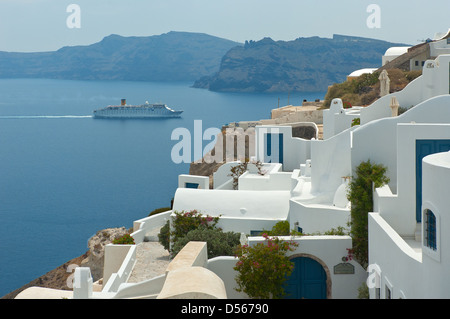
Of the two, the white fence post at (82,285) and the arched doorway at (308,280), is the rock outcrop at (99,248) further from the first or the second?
the white fence post at (82,285)

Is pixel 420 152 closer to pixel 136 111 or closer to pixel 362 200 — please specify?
pixel 362 200

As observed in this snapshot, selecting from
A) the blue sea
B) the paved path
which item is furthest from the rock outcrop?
the blue sea

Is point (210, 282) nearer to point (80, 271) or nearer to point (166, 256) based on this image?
point (80, 271)

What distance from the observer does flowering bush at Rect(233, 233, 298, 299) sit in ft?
45.4

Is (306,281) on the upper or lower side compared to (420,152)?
lower

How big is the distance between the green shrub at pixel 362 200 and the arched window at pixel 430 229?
16.0ft

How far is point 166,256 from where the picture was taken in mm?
21891

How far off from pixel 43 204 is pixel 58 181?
13262mm

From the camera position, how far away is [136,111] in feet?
552

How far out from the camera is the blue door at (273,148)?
1155 inches

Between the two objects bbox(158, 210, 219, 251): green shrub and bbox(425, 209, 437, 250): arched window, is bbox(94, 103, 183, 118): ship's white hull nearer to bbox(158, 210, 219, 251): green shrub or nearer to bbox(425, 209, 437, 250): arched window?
bbox(158, 210, 219, 251): green shrub

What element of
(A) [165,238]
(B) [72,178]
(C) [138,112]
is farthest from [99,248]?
(C) [138,112]

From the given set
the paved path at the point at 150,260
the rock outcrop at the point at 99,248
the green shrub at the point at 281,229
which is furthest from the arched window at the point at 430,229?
the rock outcrop at the point at 99,248

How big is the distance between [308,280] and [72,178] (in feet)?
245
